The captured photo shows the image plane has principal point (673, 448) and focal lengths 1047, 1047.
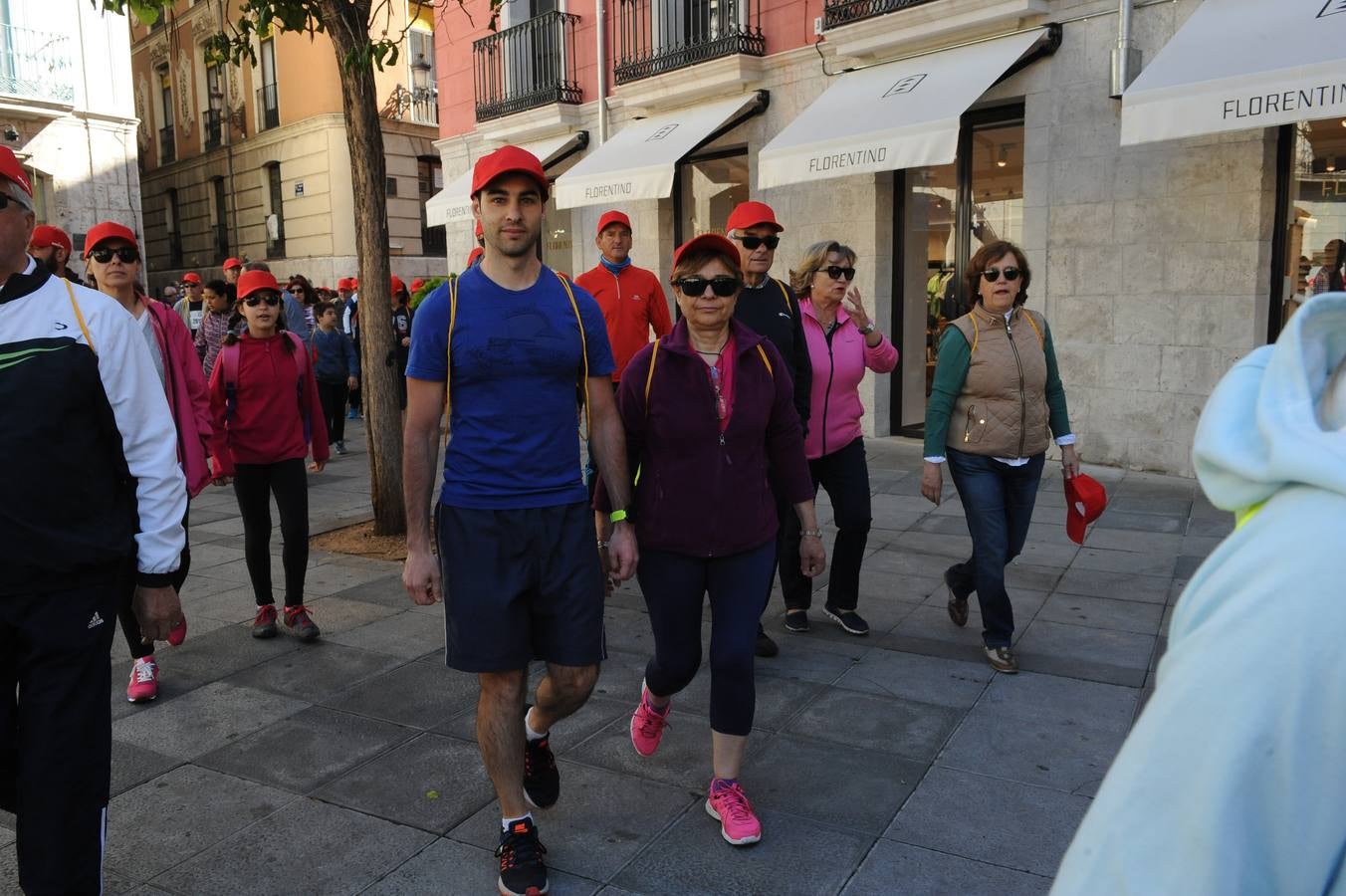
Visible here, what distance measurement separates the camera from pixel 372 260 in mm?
7422

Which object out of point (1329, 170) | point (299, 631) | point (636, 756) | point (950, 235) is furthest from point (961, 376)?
point (950, 235)

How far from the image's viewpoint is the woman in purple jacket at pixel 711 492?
3248 mm

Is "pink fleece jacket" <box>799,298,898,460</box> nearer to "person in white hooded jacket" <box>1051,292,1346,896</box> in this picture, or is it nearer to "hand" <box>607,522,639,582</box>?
"hand" <box>607,522,639,582</box>

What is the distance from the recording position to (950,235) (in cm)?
1127

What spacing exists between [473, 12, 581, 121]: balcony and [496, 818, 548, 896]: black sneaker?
45.6ft

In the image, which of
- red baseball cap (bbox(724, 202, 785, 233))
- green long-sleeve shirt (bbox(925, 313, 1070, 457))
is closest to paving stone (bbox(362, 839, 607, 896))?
green long-sleeve shirt (bbox(925, 313, 1070, 457))

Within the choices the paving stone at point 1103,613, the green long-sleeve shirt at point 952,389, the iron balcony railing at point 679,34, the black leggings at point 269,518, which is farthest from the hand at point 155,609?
the iron balcony railing at point 679,34

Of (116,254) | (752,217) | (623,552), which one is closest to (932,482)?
(752,217)

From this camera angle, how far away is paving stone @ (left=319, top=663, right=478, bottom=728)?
4.26 meters

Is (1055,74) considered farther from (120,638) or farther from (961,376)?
(120,638)

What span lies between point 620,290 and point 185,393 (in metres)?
2.44

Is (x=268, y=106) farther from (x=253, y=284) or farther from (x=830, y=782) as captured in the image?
(x=830, y=782)

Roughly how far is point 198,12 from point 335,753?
97.1 feet

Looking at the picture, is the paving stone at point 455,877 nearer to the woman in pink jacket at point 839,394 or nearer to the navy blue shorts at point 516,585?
the navy blue shorts at point 516,585
